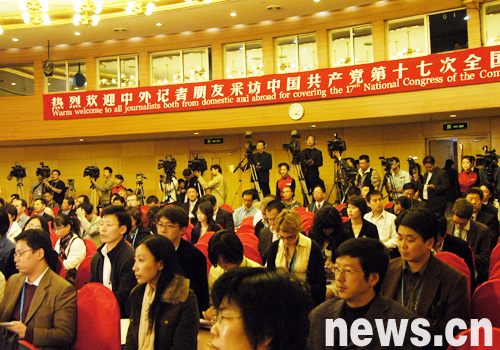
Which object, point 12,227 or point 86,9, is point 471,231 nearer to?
point 12,227

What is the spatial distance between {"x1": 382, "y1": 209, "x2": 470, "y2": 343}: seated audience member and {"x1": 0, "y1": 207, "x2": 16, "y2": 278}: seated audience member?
9.16 feet

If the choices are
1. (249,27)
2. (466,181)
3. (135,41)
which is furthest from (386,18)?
(135,41)

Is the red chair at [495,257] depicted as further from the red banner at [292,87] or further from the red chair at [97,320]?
the red banner at [292,87]

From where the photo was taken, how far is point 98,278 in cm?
341

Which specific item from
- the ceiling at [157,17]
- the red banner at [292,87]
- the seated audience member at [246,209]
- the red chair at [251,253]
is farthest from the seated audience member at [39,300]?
the red banner at [292,87]

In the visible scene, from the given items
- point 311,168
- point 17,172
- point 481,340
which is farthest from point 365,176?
point 17,172

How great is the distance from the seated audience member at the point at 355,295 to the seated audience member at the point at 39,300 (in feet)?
4.37

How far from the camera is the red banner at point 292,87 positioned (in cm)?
934

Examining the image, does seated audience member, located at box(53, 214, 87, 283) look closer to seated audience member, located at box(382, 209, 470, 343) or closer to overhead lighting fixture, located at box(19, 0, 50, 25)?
seated audience member, located at box(382, 209, 470, 343)

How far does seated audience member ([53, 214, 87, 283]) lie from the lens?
4172 mm

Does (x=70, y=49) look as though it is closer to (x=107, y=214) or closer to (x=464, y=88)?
(x=464, y=88)

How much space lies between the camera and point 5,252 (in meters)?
3.88

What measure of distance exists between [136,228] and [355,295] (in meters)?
3.54

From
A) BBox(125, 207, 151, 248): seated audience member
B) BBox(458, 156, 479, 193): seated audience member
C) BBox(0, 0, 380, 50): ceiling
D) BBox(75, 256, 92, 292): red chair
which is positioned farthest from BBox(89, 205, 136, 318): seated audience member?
BBox(0, 0, 380, 50): ceiling
